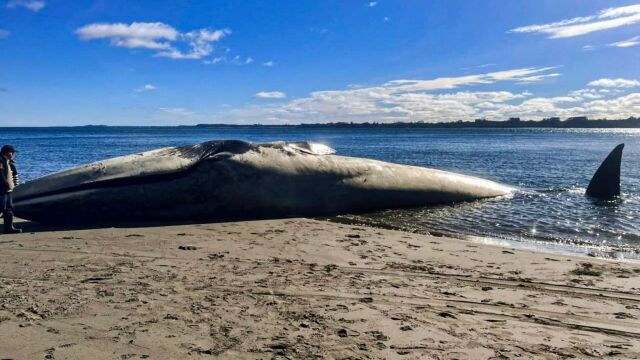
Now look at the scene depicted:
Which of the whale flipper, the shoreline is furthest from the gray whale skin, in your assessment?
the whale flipper

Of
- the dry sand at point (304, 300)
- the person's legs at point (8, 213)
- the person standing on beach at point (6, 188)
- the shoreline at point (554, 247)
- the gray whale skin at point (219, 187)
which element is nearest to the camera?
the dry sand at point (304, 300)

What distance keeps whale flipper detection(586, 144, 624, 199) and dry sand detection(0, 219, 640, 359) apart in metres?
8.18

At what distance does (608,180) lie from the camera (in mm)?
14273

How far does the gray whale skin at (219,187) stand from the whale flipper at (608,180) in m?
5.68

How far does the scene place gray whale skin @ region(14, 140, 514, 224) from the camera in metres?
9.43

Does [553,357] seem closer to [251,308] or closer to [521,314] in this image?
[521,314]

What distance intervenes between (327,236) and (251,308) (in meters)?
3.87

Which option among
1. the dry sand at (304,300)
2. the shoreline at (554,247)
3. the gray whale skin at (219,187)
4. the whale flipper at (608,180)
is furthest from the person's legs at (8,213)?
the whale flipper at (608,180)

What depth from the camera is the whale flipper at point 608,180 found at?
1426cm

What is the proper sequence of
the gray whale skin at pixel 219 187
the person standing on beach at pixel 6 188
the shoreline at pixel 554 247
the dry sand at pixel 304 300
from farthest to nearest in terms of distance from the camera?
the gray whale skin at pixel 219 187 < the person standing on beach at pixel 6 188 < the shoreline at pixel 554 247 < the dry sand at pixel 304 300

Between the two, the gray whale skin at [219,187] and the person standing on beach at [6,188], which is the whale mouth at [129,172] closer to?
the gray whale skin at [219,187]

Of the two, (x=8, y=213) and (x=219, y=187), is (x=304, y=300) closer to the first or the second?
(x=219, y=187)

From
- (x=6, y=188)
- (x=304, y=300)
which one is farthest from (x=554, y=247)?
(x=6, y=188)

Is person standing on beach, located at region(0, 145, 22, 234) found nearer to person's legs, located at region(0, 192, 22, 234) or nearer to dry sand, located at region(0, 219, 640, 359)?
person's legs, located at region(0, 192, 22, 234)
